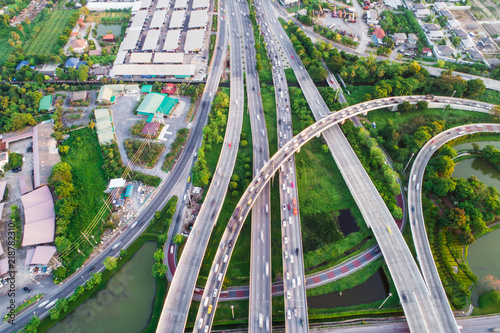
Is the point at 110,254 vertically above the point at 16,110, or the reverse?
the point at 16,110

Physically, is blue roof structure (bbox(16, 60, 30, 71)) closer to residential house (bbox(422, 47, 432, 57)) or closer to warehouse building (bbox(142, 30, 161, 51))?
warehouse building (bbox(142, 30, 161, 51))

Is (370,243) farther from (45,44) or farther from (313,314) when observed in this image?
(45,44)

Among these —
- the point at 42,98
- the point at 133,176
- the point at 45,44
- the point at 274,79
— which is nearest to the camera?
the point at 133,176

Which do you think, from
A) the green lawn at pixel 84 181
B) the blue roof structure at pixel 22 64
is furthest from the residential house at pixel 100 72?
the green lawn at pixel 84 181

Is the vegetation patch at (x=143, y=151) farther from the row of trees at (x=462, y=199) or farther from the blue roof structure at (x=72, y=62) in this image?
the row of trees at (x=462, y=199)

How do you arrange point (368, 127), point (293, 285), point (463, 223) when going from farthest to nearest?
point (368, 127) → point (463, 223) → point (293, 285)

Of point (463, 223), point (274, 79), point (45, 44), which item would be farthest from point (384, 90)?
point (45, 44)

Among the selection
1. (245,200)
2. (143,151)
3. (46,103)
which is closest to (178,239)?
(245,200)
